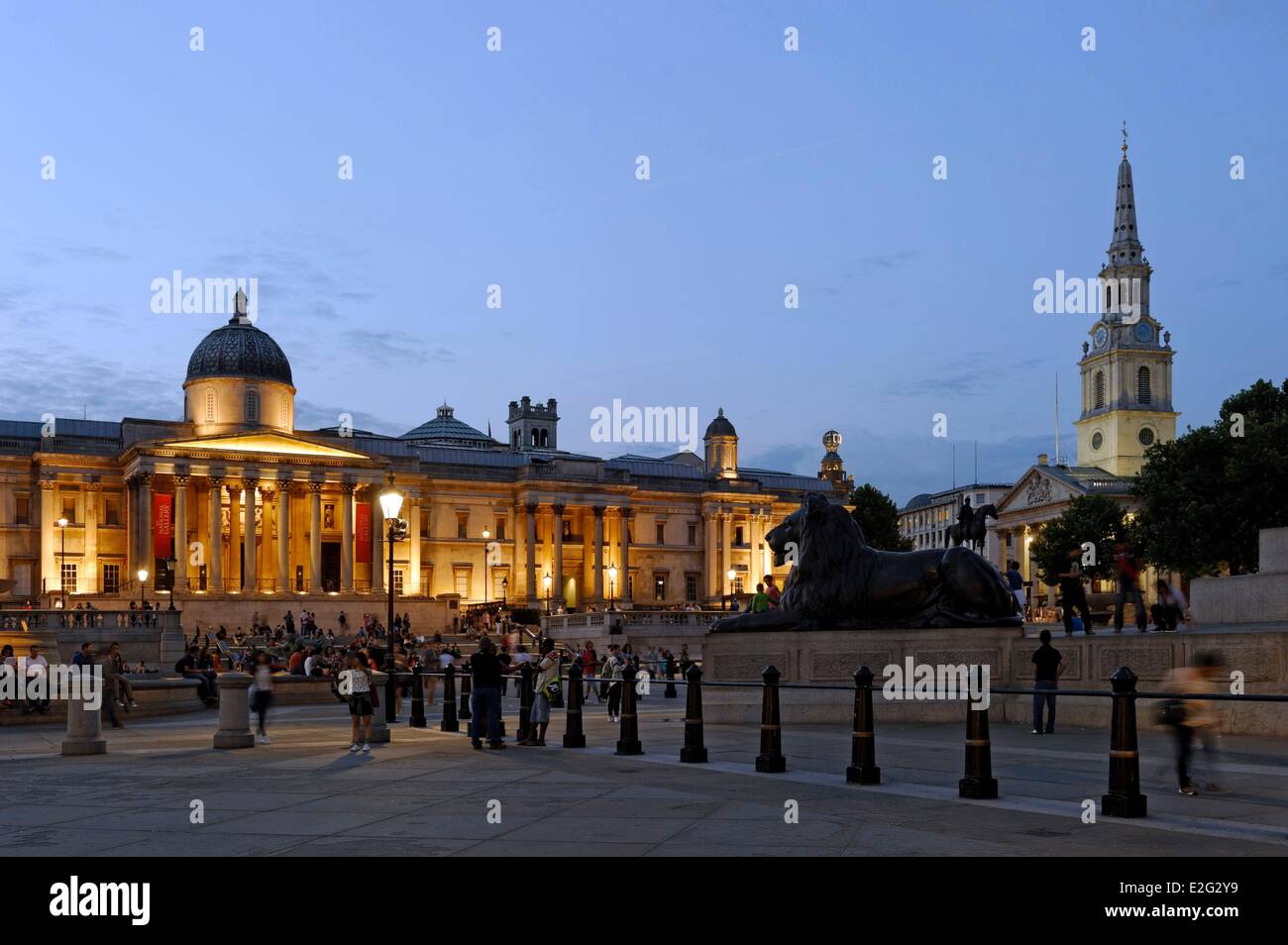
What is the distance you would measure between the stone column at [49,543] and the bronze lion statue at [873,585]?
7800 centimetres

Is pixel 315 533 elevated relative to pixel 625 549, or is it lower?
elevated

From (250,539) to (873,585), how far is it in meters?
73.6

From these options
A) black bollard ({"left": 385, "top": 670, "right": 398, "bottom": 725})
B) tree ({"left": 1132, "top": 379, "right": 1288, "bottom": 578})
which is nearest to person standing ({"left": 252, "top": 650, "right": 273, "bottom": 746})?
black bollard ({"left": 385, "top": 670, "right": 398, "bottom": 725})

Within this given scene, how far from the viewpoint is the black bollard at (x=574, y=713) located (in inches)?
839

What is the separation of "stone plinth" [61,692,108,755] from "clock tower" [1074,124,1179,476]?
13418 cm

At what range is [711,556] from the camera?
119 meters

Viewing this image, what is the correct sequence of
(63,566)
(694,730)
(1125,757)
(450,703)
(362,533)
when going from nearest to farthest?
(1125,757), (694,730), (450,703), (63,566), (362,533)

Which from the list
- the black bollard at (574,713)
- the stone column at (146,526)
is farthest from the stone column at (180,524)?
the black bollard at (574,713)

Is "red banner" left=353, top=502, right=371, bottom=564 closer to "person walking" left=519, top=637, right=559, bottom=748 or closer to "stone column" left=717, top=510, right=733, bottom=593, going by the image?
"stone column" left=717, top=510, right=733, bottom=593

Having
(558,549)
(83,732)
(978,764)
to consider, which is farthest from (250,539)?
(978,764)

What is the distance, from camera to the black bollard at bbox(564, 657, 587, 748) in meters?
21.3

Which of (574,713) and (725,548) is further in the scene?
(725,548)

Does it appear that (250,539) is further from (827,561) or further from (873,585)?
(873,585)
